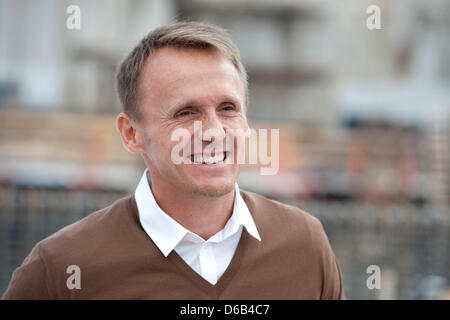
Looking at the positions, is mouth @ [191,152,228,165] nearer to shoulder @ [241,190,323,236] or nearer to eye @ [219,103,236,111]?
eye @ [219,103,236,111]

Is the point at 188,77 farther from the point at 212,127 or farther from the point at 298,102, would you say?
the point at 298,102

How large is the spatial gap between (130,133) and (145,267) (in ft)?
1.01

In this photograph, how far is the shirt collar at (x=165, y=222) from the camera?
4.49 feet

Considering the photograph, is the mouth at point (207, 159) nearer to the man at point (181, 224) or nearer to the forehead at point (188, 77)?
the man at point (181, 224)

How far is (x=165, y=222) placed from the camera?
1393 millimetres

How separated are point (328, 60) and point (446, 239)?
3830 millimetres

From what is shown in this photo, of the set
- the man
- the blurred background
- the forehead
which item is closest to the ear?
the man

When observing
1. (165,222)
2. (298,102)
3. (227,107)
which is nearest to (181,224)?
(165,222)

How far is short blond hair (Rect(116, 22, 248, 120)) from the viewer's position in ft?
4.36

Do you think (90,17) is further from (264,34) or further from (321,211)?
(321,211)
